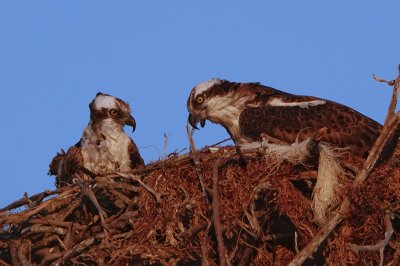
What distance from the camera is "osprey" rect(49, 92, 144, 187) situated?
10.9 metres

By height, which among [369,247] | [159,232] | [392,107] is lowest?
[369,247]

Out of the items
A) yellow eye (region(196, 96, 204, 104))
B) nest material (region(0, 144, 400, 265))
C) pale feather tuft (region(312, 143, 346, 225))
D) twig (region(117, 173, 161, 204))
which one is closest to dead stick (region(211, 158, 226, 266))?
nest material (region(0, 144, 400, 265))

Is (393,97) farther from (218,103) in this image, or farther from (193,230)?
(218,103)

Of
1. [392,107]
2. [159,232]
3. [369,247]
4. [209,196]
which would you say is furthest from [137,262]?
[392,107]

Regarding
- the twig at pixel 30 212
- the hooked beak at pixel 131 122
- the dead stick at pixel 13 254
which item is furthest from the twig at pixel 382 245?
the hooked beak at pixel 131 122

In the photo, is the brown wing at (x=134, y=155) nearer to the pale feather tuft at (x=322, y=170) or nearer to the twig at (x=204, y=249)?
the pale feather tuft at (x=322, y=170)

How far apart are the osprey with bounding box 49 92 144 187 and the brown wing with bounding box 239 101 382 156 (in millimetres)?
1570

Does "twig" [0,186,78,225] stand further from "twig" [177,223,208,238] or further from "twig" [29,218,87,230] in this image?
"twig" [177,223,208,238]

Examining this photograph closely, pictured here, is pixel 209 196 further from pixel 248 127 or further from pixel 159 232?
pixel 248 127

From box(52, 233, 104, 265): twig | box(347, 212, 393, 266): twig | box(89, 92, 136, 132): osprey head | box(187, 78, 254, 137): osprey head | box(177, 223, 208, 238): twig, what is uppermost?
box(89, 92, 136, 132): osprey head

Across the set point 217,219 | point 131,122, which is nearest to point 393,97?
point 217,219

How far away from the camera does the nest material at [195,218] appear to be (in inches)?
336

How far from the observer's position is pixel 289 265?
806 cm

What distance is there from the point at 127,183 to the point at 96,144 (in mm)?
1713
